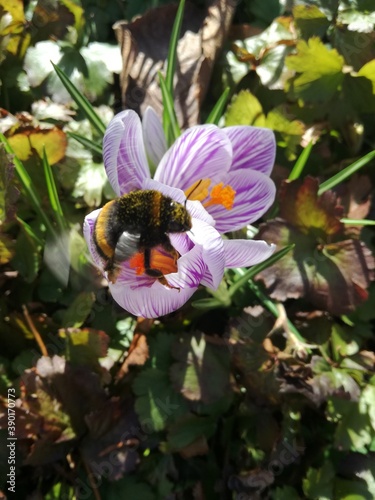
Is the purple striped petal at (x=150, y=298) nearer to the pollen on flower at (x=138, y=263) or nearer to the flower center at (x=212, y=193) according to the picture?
the pollen on flower at (x=138, y=263)

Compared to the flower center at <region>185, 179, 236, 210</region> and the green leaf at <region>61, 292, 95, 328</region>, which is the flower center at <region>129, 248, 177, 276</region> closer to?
the flower center at <region>185, 179, 236, 210</region>

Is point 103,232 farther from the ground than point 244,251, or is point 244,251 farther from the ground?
point 103,232

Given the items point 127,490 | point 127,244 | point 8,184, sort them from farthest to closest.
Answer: point 127,490 → point 8,184 → point 127,244

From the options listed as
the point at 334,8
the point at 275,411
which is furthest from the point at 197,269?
the point at 334,8

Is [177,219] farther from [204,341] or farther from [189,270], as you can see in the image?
[204,341]

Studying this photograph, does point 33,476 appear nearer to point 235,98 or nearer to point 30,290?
point 30,290

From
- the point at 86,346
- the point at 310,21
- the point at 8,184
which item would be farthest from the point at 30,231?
the point at 310,21
